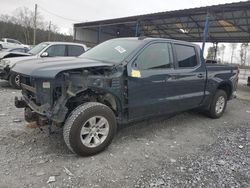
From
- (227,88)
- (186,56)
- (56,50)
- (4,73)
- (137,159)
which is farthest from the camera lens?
(56,50)

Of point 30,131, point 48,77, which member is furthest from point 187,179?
point 30,131

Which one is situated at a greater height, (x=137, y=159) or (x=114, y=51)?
(x=114, y=51)

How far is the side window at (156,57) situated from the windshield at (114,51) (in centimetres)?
22

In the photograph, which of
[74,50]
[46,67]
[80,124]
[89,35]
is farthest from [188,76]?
[89,35]

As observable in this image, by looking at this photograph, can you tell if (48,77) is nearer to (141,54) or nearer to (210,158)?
(141,54)

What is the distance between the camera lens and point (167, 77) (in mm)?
4727

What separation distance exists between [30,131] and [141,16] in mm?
15337

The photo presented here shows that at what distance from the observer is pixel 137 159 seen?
384 centimetres

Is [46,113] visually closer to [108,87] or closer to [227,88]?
[108,87]

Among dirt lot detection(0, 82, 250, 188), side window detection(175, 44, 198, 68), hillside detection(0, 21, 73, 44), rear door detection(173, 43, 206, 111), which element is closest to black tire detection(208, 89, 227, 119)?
rear door detection(173, 43, 206, 111)

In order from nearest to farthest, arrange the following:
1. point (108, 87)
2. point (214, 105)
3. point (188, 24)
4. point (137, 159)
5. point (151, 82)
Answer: point (137, 159), point (108, 87), point (151, 82), point (214, 105), point (188, 24)

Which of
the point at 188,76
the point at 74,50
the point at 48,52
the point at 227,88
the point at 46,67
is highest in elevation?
the point at 74,50

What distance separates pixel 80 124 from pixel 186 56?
113 inches

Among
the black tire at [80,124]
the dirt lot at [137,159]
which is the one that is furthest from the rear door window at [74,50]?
the black tire at [80,124]
